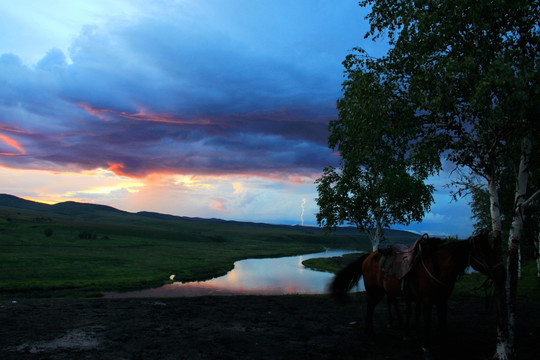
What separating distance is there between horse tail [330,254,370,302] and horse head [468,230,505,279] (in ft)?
14.4

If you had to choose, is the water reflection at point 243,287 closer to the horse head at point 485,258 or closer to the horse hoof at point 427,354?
the horse hoof at point 427,354

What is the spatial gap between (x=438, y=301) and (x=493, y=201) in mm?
3959

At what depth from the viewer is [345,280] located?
43.1 feet

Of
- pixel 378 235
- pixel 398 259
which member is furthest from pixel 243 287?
pixel 398 259

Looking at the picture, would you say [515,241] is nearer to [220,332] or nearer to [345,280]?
[345,280]

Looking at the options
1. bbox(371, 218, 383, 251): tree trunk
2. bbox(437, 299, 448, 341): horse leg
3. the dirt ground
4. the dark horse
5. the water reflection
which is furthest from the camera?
the water reflection

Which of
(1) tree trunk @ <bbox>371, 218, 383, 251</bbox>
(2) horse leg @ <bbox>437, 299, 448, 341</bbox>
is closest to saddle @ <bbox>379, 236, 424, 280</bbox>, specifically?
(2) horse leg @ <bbox>437, 299, 448, 341</bbox>

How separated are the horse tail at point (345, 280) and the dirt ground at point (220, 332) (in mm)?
1369

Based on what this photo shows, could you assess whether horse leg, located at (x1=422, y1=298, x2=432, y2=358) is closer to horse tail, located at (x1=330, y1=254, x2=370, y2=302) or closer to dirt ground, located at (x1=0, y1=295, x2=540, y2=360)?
dirt ground, located at (x1=0, y1=295, x2=540, y2=360)

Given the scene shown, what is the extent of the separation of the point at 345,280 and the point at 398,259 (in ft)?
9.14

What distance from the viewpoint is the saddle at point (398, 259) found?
10298mm

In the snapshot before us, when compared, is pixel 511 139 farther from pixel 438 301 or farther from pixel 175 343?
pixel 175 343

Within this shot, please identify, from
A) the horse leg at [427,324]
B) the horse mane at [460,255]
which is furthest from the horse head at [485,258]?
the horse leg at [427,324]

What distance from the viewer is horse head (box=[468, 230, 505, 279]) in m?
9.05
